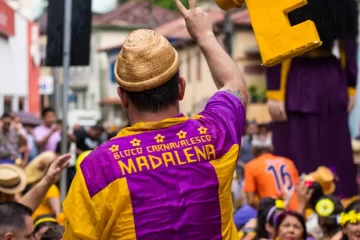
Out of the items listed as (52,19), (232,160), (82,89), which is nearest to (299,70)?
(52,19)

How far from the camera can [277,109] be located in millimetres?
7262

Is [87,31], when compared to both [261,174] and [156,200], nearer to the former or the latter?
[261,174]

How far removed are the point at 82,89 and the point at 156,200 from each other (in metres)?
64.1

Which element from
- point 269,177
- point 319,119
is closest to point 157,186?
point 319,119

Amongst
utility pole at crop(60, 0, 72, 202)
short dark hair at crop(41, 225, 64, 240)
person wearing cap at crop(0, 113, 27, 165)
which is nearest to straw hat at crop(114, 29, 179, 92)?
short dark hair at crop(41, 225, 64, 240)

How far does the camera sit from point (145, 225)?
306cm

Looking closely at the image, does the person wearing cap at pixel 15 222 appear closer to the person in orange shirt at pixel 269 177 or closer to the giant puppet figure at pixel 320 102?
the giant puppet figure at pixel 320 102

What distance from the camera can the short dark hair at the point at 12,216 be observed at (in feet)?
14.8

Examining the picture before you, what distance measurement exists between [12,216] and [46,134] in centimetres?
940

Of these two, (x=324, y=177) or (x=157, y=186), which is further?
(x=324, y=177)

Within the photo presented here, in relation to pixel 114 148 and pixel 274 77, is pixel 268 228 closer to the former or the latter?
pixel 274 77

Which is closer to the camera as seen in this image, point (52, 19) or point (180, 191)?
point (180, 191)

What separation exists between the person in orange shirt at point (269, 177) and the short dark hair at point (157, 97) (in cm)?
476

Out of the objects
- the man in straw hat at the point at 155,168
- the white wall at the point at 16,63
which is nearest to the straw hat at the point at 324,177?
the man in straw hat at the point at 155,168
